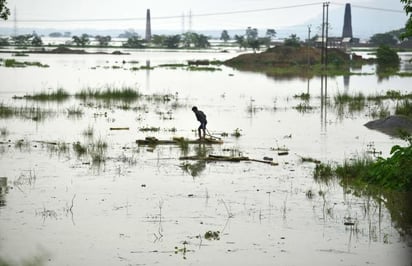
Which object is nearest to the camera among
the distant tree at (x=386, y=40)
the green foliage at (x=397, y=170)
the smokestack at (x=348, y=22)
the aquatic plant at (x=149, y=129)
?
the green foliage at (x=397, y=170)

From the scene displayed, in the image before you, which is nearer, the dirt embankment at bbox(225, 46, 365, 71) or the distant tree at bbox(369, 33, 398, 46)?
the dirt embankment at bbox(225, 46, 365, 71)

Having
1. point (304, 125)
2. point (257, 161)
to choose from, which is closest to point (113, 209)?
point (257, 161)

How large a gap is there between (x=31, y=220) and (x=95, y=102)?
1969cm

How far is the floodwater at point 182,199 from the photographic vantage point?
31.3ft

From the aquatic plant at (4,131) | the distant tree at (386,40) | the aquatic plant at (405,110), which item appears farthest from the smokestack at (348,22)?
the aquatic plant at (4,131)

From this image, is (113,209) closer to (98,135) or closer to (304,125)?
(98,135)

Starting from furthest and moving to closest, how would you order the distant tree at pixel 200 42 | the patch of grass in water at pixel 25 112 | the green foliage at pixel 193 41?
1. the distant tree at pixel 200 42
2. the green foliage at pixel 193 41
3. the patch of grass in water at pixel 25 112

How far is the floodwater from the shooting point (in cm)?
954

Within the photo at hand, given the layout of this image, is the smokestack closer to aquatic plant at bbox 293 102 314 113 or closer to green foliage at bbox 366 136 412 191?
aquatic plant at bbox 293 102 314 113

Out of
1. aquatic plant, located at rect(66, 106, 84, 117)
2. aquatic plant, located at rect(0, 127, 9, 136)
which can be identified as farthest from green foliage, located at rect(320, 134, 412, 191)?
aquatic plant, located at rect(66, 106, 84, 117)

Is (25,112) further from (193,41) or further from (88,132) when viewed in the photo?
(193,41)

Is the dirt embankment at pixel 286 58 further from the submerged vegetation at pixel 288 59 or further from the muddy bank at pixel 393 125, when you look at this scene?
the muddy bank at pixel 393 125

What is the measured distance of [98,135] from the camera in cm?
2002

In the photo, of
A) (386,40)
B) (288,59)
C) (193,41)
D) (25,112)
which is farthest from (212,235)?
(386,40)
